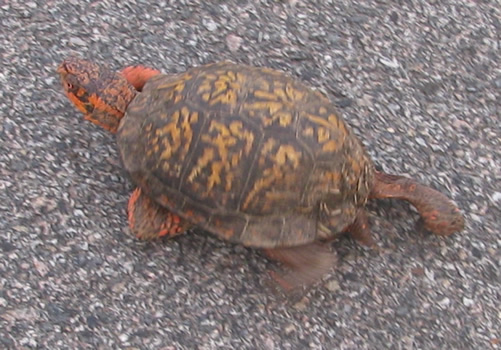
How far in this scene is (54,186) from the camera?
304 centimetres

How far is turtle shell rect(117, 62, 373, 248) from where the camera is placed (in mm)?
2615

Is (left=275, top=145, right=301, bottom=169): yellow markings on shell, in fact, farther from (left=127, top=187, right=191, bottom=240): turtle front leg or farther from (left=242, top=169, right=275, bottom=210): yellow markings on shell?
(left=127, top=187, right=191, bottom=240): turtle front leg

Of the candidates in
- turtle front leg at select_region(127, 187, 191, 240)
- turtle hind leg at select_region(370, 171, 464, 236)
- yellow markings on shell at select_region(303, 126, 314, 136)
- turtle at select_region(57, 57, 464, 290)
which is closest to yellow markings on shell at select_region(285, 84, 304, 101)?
turtle at select_region(57, 57, 464, 290)

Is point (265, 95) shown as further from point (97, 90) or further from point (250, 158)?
point (97, 90)

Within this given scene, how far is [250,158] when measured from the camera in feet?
8.55

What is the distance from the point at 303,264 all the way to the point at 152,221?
638mm

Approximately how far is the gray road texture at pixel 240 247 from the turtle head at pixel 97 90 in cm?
21

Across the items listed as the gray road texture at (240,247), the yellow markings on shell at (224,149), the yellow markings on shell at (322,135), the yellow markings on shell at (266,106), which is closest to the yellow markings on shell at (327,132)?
the yellow markings on shell at (322,135)

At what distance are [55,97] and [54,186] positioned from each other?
0.51m

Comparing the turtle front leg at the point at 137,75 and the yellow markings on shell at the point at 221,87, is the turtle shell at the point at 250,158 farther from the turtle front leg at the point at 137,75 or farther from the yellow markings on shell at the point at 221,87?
the turtle front leg at the point at 137,75

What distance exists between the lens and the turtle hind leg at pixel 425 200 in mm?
2975

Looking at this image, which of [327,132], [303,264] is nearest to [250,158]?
[327,132]

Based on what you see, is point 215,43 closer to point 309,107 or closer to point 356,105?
point 356,105

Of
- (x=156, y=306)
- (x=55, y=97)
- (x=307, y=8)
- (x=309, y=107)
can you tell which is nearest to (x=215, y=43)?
(x=307, y=8)
